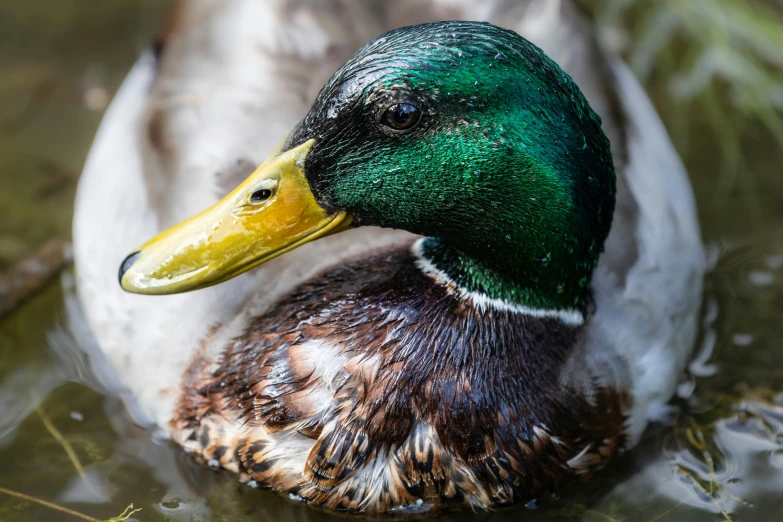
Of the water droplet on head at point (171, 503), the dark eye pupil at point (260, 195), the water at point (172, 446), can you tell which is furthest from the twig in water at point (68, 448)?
the dark eye pupil at point (260, 195)

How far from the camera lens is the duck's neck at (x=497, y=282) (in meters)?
2.70

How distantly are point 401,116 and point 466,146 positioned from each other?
0.18 meters

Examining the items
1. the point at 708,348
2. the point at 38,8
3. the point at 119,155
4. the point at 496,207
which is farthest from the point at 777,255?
the point at 38,8

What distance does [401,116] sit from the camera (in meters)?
2.33

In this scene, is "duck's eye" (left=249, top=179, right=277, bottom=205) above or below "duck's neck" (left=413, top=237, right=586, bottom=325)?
above

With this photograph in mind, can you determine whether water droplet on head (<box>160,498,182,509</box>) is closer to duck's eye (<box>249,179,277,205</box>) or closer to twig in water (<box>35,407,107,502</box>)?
twig in water (<box>35,407,107,502</box>)

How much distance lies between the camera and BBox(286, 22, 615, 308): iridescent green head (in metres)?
2.31

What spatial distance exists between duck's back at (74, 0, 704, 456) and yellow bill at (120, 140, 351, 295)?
0.48 metres

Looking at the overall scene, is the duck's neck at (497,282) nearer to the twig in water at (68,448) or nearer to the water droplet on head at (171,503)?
the water droplet on head at (171,503)

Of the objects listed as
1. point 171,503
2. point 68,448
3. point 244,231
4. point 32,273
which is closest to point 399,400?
point 244,231

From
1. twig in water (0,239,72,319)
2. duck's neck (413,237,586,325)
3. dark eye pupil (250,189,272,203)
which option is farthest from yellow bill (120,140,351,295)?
twig in water (0,239,72,319)

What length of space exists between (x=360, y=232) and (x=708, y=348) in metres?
1.39

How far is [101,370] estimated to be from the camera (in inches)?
137

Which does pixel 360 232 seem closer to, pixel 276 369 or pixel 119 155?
pixel 276 369
